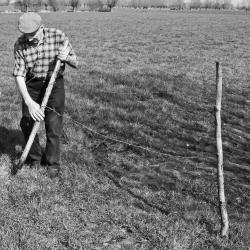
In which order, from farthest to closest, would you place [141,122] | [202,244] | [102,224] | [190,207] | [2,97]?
1. [2,97]
2. [141,122]
3. [190,207]
4. [102,224]
5. [202,244]

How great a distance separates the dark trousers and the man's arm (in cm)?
28

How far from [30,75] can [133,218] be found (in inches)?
94.8

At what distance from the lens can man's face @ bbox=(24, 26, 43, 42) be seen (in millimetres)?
4934

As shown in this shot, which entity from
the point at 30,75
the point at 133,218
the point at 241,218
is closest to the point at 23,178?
the point at 30,75

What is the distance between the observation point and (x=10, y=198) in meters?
5.18

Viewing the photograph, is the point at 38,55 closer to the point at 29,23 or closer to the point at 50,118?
the point at 29,23

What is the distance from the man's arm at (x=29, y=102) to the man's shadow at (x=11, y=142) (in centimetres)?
138

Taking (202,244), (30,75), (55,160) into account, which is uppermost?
(30,75)

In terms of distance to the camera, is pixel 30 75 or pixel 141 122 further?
pixel 141 122

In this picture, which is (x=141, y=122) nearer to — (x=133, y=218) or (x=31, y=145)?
(x=31, y=145)

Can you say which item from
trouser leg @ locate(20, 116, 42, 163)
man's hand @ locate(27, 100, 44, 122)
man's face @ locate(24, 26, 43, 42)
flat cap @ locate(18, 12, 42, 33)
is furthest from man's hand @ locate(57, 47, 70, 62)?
trouser leg @ locate(20, 116, 42, 163)

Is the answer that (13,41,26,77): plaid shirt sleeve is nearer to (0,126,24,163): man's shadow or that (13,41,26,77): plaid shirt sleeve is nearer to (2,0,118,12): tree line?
(0,126,24,163): man's shadow

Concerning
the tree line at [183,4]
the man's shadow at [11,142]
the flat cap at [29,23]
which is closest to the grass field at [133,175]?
the man's shadow at [11,142]

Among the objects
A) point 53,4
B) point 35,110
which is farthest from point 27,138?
point 53,4
